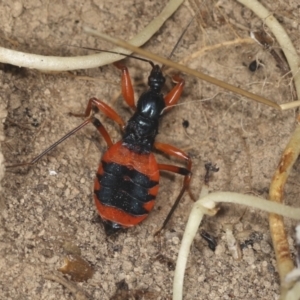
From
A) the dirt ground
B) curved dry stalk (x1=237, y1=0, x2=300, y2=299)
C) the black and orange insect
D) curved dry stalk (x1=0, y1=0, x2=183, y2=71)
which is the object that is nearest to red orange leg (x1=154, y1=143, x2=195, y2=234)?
the black and orange insect

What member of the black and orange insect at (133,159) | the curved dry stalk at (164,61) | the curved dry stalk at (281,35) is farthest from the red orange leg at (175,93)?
the curved dry stalk at (281,35)

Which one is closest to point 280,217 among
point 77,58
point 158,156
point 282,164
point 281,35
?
point 282,164

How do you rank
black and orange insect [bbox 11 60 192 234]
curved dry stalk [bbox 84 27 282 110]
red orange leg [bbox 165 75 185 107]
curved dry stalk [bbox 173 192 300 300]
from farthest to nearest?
red orange leg [bbox 165 75 185 107] < black and orange insect [bbox 11 60 192 234] < curved dry stalk [bbox 173 192 300 300] < curved dry stalk [bbox 84 27 282 110]

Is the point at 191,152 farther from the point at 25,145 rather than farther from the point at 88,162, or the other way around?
the point at 25,145

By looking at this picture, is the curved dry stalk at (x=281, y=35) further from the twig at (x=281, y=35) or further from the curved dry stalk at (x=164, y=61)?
the curved dry stalk at (x=164, y=61)

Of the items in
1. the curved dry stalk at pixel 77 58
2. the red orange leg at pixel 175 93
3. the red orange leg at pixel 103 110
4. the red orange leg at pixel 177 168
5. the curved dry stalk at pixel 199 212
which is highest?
the curved dry stalk at pixel 77 58

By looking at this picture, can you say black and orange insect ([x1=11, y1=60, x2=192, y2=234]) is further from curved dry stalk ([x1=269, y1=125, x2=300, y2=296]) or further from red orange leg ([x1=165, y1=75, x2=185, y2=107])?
curved dry stalk ([x1=269, y1=125, x2=300, y2=296])

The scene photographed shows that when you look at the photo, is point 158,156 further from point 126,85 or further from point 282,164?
point 282,164
